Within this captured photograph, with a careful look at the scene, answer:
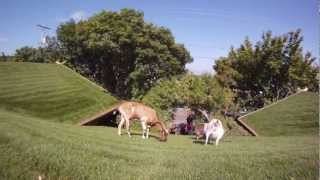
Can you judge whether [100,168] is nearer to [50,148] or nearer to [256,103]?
[50,148]

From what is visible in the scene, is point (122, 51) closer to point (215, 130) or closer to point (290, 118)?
point (290, 118)

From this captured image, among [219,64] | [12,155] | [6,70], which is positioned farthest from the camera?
[219,64]

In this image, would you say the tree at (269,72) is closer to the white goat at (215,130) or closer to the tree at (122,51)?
the tree at (122,51)

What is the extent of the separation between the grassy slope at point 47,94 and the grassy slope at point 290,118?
10.5 metres

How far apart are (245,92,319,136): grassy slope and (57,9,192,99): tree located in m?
18.0

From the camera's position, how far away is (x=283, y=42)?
135 feet

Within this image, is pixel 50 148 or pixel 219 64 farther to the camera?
pixel 219 64

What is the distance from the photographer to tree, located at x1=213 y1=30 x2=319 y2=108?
4016 centimetres

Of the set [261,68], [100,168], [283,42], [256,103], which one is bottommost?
[100,168]

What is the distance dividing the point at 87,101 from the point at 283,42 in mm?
23306

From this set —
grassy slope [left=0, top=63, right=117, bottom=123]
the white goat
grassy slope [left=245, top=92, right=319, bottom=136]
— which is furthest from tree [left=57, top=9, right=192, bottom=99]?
the white goat

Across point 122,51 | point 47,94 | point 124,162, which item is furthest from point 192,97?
point 124,162

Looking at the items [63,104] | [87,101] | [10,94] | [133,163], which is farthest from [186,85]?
[133,163]

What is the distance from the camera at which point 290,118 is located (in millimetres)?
28094
